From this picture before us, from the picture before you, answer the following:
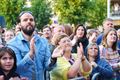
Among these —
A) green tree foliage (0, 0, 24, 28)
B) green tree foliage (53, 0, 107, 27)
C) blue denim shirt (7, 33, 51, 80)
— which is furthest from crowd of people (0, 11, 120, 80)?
green tree foliage (53, 0, 107, 27)

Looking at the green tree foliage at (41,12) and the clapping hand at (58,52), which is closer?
the clapping hand at (58,52)

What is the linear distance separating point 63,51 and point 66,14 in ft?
115

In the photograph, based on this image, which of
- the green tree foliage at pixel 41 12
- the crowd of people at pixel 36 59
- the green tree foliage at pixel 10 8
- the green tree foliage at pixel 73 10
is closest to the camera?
the crowd of people at pixel 36 59

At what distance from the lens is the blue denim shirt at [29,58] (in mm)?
6540

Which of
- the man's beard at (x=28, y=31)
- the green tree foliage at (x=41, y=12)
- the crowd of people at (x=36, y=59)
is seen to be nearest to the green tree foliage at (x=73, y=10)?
the green tree foliage at (x=41, y=12)

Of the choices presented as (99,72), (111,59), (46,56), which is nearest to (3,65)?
(46,56)

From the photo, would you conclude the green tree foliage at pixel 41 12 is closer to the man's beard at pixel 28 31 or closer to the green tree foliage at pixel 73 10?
the green tree foliage at pixel 73 10

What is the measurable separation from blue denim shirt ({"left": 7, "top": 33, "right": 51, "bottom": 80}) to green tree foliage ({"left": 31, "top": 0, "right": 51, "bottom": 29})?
3724 cm

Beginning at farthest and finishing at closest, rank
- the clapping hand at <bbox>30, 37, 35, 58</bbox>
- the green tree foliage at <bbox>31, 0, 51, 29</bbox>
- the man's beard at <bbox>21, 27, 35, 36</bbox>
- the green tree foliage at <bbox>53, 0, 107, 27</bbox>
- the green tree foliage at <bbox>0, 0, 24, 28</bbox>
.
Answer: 1. the green tree foliage at <bbox>31, 0, 51, 29</bbox>
2. the green tree foliage at <bbox>53, 0, 107, 27</bbox>
3. the green tree foliage at <bbox>0, 0, 24, 28</bbox>
4. the man's beard at <bbox>21, 27, 35, 36</bbox>
5. the clapping hand at <bbox>30, 37, 35, 58</bbox>

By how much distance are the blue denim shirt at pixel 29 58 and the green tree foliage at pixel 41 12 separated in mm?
37240

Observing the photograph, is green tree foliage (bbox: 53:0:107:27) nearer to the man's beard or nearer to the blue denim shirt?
the blue denim shirt

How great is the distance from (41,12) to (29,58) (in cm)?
3882

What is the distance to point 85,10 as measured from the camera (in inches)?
1683

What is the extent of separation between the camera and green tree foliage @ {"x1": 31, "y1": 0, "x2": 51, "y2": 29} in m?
44.9
